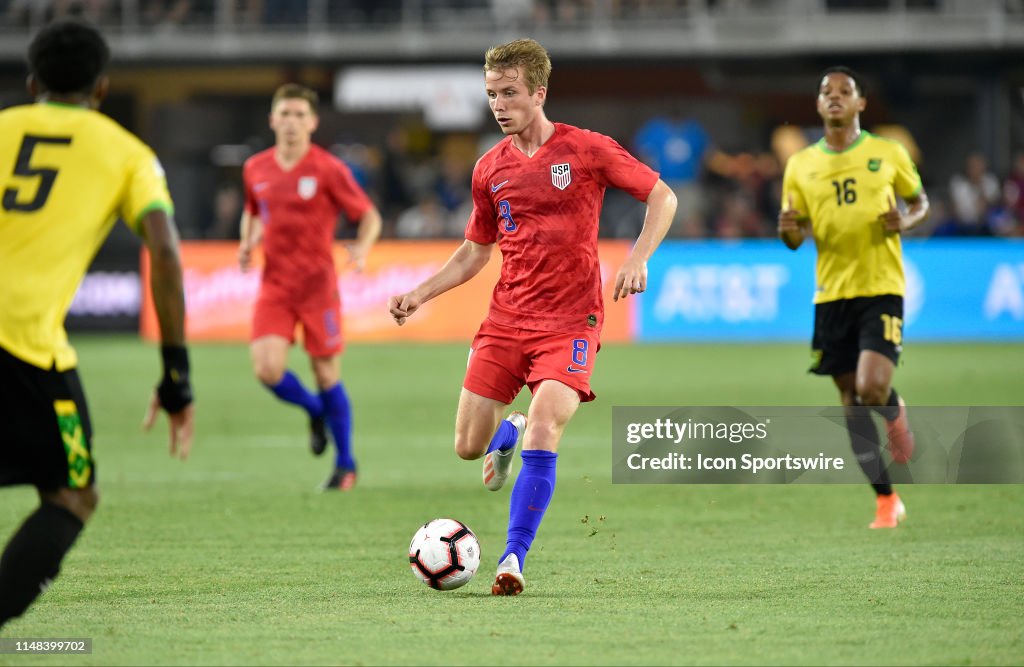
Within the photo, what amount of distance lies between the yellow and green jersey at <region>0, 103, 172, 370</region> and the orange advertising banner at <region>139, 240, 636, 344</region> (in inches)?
670

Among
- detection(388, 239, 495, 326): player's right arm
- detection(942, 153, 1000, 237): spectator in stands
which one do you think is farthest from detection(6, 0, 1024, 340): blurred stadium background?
detection(388, 239, 495, 326): player's right arm

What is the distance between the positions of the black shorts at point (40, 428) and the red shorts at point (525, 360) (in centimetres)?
225

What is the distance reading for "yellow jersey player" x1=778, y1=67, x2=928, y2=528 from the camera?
8.48 m

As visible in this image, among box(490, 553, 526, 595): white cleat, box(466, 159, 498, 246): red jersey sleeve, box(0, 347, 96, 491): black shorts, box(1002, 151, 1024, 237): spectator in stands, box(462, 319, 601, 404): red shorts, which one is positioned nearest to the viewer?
box(0, 347, 96, 491): black shorts

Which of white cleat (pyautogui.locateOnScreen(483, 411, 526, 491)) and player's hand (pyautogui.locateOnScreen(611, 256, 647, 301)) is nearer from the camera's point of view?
player's hand (pyautogui.locateOnScreen(611, 256, 647, 301))

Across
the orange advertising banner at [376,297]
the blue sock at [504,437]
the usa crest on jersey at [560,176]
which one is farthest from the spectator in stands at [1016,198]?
the usa crest on jersey at [560,176]

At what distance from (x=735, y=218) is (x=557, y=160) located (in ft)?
57.1

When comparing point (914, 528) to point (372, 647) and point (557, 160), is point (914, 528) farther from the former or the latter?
point (372, 647)

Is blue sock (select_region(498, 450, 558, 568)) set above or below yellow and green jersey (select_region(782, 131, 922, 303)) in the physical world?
below

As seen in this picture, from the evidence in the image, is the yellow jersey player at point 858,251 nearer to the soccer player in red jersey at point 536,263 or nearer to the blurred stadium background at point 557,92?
the soccer player in red jersey at point 536,263

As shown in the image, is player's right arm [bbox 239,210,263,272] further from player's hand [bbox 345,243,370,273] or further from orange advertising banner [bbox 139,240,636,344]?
orange advertising banner [bbox 139,240,636,344]

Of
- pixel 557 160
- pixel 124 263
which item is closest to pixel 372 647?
pixel 557 160

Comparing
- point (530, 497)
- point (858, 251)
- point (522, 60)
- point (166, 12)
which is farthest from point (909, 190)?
point (166, 12)

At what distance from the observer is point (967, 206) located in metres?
23.0
